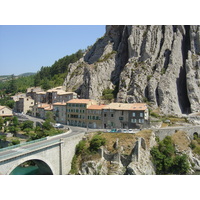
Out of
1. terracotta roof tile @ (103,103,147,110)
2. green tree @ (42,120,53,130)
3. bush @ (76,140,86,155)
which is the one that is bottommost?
bush @ (76,140,86,155)

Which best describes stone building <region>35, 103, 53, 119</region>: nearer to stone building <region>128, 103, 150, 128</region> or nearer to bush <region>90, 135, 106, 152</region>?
stone building <region>128, 103, 150, 128</region>

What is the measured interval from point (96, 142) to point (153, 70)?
30.6 meters

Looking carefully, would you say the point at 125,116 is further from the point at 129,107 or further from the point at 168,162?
the point at 168,162

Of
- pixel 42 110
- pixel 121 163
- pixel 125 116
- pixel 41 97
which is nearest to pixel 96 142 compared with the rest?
pixel 121 163

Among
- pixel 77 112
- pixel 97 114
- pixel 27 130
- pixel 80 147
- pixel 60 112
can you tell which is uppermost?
pixel 77 112

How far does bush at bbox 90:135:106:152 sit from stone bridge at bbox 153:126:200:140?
10.5 meters

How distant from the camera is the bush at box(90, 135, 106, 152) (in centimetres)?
3766

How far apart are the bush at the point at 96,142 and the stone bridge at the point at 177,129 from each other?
10.5 m

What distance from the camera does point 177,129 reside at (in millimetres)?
43562

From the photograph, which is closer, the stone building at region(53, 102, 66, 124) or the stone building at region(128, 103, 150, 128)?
the stone building at region(128, 103, 150, 128)

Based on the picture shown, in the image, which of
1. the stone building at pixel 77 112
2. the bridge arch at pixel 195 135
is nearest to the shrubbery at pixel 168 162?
the bridge arch at pixel 195 135

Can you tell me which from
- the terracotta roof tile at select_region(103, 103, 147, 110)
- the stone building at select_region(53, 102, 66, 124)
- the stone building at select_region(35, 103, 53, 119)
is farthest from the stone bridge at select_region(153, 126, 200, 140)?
the stone building at select_region(35, 103, 53, 119)

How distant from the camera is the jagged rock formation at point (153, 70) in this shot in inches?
2201

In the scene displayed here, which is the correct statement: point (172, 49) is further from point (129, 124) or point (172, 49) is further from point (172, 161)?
point (172, 161)
